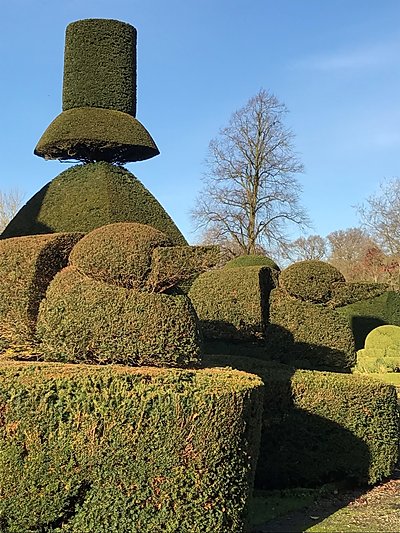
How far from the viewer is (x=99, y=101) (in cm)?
1112

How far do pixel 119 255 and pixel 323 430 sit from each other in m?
3.02

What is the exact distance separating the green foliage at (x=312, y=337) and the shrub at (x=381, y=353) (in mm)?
10359

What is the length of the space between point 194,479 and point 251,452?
0.59 metres

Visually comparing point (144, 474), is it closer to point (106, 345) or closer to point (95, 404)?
point (95, 404)

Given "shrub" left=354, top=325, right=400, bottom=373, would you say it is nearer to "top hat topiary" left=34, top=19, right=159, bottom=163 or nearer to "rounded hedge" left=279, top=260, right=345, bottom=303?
"rounded hedge" left=279, top=260, right=345, bottom=303

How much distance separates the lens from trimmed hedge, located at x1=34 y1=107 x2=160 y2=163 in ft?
34.5

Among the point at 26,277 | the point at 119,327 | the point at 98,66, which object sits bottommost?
the point at 119,327

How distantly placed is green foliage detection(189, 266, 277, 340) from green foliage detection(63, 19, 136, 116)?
415cm

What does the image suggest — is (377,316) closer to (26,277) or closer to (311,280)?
(311,280)

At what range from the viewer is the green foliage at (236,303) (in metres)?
8.74

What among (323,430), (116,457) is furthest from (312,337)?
(116,457)

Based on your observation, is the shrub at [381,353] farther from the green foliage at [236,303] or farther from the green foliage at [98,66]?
the green foliage at [98,66]

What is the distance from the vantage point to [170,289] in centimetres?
540

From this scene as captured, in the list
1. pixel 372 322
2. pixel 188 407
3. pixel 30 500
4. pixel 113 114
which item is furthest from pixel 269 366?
pixel 372 322
